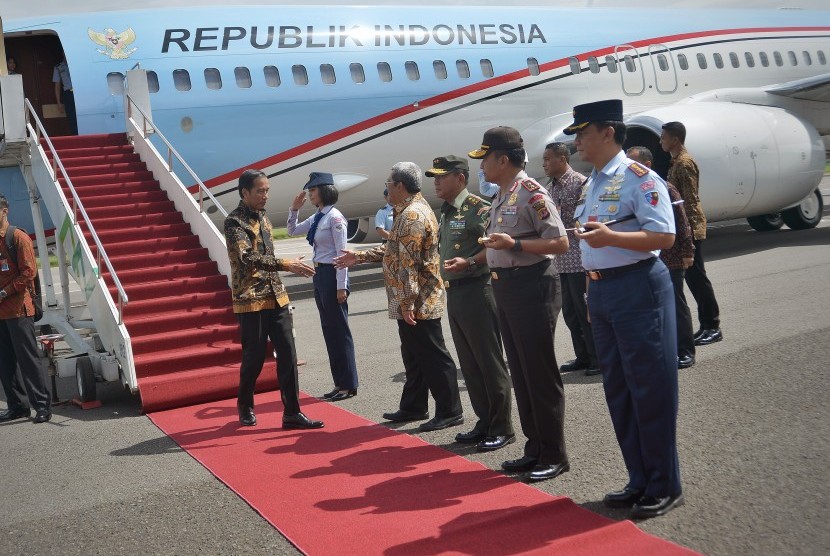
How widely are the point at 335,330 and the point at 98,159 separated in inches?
179

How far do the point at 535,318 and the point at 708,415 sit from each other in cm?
164

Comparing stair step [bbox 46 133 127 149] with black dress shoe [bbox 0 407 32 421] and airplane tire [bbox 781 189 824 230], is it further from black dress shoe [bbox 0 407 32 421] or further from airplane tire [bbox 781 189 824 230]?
airplane tire [bbox 781 189 824 230]

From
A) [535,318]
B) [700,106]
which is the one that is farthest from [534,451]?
[700,106]

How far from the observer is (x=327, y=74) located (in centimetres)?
1237

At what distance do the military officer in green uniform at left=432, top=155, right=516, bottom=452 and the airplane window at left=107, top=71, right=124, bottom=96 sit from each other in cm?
662

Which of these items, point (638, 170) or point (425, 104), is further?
point (425, 104)

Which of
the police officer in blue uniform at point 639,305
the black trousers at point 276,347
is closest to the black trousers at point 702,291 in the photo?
the black trousers at point 276,347

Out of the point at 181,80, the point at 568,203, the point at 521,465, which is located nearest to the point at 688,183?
the point at 568,203

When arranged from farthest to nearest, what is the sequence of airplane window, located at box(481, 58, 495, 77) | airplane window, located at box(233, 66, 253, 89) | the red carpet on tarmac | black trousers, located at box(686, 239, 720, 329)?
airplane window, located at box(481, 58, 495, 77) → airplane window, located at box(233, 66, 253, 89) → black trousers, located at box(686, 239, 720, 329) → the red carpet on tarmac

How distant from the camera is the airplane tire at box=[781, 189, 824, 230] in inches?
641

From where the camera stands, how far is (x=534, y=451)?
4.93 meters

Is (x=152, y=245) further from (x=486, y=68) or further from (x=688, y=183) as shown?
(x=486, y=68)

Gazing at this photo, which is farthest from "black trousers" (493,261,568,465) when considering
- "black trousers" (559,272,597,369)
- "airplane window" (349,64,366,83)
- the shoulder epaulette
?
"airplane window" (349,64,366,83)

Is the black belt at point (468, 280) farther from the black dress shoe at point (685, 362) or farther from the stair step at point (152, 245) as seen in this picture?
the stair step at point (152, 245)
